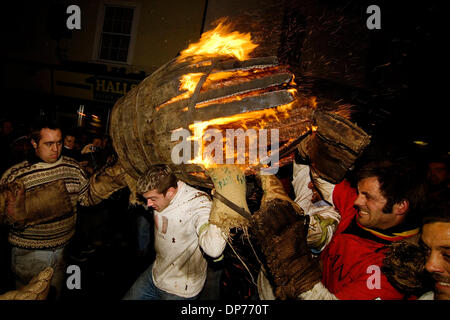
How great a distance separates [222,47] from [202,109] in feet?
3.08

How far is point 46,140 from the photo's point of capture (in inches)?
119

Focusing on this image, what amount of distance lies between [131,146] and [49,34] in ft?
42.3

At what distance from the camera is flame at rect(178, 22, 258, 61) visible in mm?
2227

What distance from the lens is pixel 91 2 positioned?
981 centimetres

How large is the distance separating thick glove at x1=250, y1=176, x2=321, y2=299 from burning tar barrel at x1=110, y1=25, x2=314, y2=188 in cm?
42

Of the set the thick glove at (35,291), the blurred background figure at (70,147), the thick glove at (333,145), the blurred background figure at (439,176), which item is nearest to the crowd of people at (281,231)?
the thick glove at (333,145)

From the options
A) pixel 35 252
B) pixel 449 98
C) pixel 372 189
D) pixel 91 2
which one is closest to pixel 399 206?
pixel 372 189

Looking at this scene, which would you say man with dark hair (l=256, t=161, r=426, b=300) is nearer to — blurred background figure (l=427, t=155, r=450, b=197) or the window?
blurred background figure (l=427, t=155, r=450, b=197)

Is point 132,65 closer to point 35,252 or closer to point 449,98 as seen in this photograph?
point 35,252

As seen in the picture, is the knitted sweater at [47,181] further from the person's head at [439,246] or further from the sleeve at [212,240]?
the person's head at [439,246]

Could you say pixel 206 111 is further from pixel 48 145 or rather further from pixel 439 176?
pixel 439 176

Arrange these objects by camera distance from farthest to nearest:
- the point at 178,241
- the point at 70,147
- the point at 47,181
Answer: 1. the point at 70,147
2. the point at 47,181
3. the point at 178,241

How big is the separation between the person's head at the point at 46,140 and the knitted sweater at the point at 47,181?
0.40 ft

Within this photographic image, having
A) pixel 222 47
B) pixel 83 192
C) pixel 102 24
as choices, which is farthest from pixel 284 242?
pixel 102 24
